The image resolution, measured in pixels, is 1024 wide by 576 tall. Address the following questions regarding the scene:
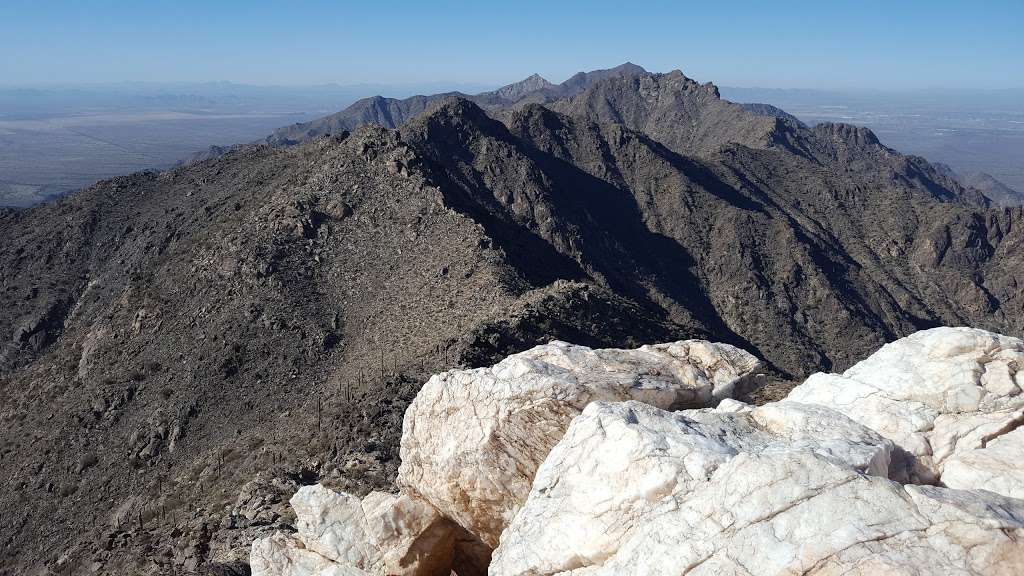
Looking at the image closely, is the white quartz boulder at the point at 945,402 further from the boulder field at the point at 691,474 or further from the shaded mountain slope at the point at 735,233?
the shaded mountain slope at the point at 735,233

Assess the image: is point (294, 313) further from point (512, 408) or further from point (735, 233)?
point (735, 233)

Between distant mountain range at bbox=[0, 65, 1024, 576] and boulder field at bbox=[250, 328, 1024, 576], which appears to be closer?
boulder field at bbox=[250, 328, 1024, 576]

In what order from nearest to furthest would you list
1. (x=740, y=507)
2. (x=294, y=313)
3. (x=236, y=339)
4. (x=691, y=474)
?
(x=740, y=507) → (x=691, y=474) → (x=236, y=339) → (x=294, y=313)

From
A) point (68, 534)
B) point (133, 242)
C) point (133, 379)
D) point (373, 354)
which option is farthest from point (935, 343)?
point (133, 242)

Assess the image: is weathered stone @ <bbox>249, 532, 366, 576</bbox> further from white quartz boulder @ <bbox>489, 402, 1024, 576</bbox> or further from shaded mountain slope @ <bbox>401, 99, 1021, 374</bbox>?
shaded mountain slope @ <bbox>401, 99, 1021, 374</bbox>

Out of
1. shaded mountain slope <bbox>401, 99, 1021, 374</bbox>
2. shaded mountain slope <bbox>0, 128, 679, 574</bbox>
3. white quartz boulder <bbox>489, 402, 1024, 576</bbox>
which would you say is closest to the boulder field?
white quartz boulder <bbox>489, 402, 1024, 576</bbox>

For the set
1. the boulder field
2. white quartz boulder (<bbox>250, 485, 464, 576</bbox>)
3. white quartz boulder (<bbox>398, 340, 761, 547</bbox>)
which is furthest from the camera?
white quartz boulder (<bbox>250, 485, 464, 576</bbox>)

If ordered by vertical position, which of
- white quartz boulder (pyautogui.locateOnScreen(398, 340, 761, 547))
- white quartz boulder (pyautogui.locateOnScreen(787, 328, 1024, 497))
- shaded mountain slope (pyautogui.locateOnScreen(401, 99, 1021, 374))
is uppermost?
white quartz boulder (pyautogui.locateOnScreen(787, 328, 1024, 497))

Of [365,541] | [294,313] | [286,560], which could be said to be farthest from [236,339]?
[365,541]
